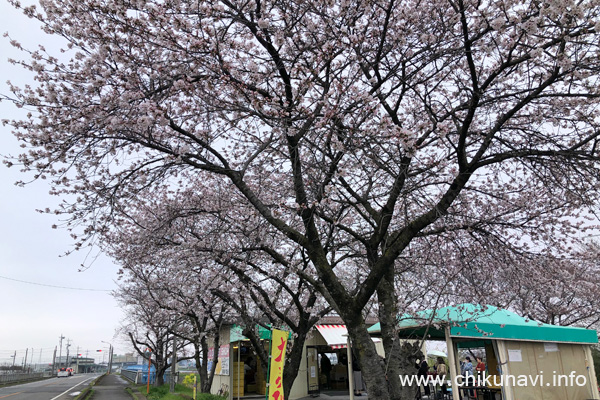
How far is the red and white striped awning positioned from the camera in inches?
635

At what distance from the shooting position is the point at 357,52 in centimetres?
530

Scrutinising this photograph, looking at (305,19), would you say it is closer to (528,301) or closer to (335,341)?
(335,341)

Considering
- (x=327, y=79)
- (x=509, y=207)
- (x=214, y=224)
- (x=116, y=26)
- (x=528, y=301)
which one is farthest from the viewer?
(x=528, y=301)

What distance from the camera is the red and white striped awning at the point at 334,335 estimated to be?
16125 mm

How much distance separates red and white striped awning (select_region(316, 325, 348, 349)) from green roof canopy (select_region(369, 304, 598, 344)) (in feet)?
22.0

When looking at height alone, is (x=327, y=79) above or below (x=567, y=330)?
above

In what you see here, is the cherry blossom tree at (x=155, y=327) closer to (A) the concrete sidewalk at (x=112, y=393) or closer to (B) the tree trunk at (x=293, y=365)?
(A) the concrete sidewalk at (x=112, y=393)

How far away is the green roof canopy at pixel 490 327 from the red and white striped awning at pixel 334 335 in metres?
6.72

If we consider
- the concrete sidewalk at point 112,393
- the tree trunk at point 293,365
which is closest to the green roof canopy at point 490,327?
the tree trunk at point 293,365

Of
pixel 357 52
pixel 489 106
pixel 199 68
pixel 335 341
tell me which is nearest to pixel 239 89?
pixel 199 68

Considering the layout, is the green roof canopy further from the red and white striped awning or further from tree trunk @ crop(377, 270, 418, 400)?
the red and white striped awning

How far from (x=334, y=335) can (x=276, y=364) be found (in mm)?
11304

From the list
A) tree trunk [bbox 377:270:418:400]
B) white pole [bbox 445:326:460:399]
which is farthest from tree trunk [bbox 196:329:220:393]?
tree trunk [bbox 377:270:418:400]

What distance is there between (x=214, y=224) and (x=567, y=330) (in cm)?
888
